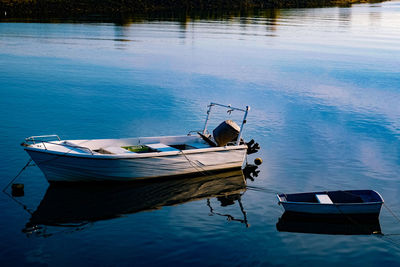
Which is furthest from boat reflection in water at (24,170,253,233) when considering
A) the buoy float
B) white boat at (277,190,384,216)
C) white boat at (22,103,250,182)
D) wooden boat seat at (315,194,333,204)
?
wooden boat seat at (315,194,333,204)

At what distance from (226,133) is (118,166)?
525 centimetres

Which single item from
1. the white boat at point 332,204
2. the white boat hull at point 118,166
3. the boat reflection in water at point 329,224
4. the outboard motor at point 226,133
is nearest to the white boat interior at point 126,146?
the white boat hull at point 118,166

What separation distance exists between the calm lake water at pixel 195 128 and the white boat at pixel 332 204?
2.29ft

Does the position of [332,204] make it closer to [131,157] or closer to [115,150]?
[131,157]

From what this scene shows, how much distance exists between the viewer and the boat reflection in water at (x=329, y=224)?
55.3 ft

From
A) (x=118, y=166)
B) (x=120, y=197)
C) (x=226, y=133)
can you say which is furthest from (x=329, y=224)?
(x=118, y=166)

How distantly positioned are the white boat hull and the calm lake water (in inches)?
22.6

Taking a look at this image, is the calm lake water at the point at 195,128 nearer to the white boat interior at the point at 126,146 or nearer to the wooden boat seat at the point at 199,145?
the white boat interior at the point at 126,146

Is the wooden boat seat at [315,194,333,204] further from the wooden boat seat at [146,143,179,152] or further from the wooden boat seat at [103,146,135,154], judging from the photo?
the wooden boat seat at [103,146,135,154]

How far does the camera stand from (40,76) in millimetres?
41375

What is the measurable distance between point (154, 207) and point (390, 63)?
43.0 metres

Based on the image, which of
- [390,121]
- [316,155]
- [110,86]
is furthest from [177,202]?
[110,86]

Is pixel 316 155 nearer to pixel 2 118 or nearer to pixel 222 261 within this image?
pixel 222 261

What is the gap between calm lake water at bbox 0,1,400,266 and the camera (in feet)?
50.0
